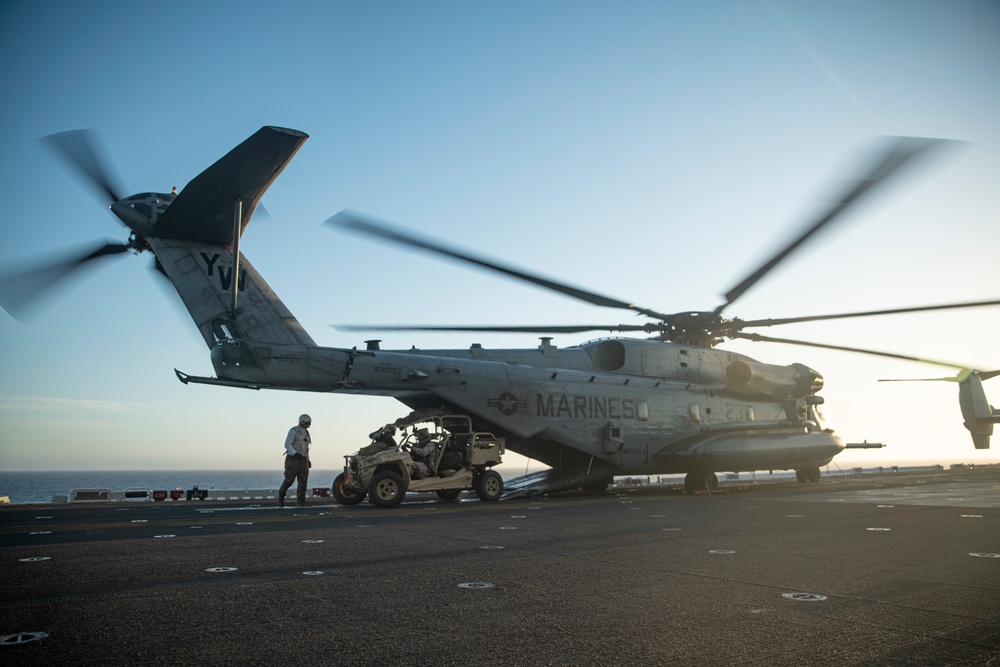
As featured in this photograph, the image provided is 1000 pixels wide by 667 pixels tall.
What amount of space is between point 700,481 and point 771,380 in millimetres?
4726

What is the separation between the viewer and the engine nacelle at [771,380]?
2153 cm

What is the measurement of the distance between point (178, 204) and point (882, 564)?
45.3 ft

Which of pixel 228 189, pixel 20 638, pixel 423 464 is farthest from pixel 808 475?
pixel 20 638

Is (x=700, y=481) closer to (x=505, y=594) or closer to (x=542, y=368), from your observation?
(x=542, y=368)

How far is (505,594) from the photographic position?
4.80m

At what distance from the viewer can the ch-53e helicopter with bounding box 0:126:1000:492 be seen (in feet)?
43.7

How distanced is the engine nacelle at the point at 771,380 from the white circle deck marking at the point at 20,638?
20.7m

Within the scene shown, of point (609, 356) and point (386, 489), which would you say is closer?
point (386, 489)

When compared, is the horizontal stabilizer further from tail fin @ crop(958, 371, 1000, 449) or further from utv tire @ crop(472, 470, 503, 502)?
tail fin @ crop(958, 371, 1000, 449)

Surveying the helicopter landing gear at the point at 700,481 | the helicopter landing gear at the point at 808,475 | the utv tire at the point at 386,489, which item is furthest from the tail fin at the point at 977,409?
the utv tire at the point at 386,489

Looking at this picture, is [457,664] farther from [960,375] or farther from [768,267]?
[960,375]

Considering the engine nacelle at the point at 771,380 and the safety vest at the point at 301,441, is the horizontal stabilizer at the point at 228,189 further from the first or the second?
the engine nacelle at the point at 771,380

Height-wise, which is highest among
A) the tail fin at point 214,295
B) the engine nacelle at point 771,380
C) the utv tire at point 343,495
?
the tail fin at point 214,295

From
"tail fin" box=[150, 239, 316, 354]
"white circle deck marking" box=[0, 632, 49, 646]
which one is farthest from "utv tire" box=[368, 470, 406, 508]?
"white circle deck marking" box=[0, 632, 49, 646]
